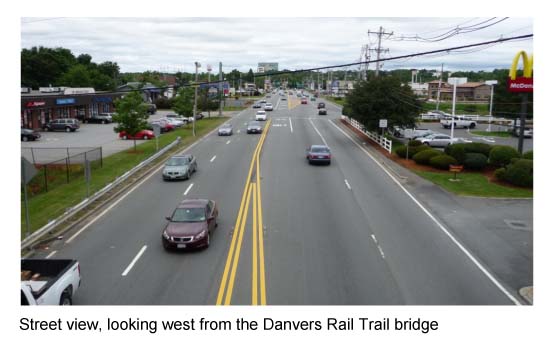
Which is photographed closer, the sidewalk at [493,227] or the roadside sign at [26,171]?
the sidewalk at [493,227]

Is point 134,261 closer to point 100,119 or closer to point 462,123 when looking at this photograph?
point 462,123

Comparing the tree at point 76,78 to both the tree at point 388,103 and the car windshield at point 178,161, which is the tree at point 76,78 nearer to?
the tree at point 388,103

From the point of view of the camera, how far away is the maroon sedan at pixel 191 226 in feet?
53.5

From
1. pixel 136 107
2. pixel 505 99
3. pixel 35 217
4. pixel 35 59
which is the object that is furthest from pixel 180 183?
pixel 35 59

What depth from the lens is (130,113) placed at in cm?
3966

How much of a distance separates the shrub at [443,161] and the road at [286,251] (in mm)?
4800

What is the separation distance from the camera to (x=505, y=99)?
68.2m

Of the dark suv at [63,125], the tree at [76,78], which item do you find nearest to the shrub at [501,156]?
the dark suv at [63,125]

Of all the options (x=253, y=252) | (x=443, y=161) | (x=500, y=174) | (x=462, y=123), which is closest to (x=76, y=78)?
(x=462, y=123)

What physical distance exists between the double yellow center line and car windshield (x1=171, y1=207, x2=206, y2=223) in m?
1.43

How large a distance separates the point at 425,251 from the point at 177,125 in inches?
1917

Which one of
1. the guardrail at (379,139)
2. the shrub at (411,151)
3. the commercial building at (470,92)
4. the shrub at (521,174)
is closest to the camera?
the shrub at (521,174)

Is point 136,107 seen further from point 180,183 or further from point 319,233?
point 319,233

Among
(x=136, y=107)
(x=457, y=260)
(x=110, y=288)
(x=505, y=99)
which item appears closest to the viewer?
(x=110, y=288)
